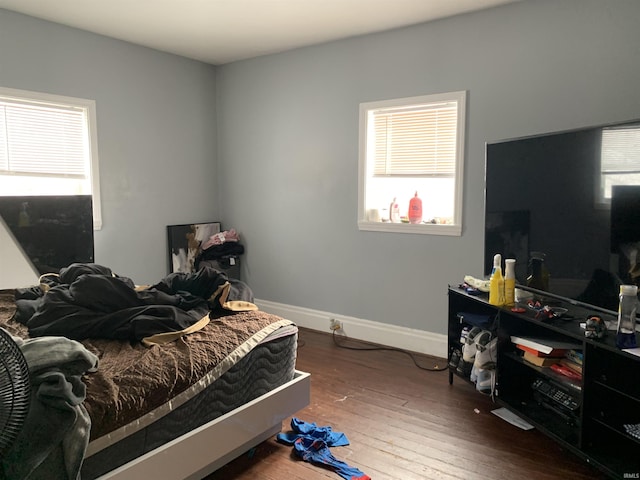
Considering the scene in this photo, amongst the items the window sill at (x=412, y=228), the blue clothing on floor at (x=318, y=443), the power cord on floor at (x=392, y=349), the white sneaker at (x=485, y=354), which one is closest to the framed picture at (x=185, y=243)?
the power cord on floor at (x=392, y=349)

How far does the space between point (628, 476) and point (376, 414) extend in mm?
1215

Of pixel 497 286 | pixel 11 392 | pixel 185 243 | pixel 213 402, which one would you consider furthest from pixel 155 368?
pixel 185 243

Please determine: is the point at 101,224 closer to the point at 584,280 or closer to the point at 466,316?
the point at 466,316

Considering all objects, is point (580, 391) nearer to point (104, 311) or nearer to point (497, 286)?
point (497, 286)

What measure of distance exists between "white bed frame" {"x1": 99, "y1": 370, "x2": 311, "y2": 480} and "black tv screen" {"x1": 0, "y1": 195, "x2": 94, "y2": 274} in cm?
208

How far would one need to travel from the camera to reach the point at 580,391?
2.12 m

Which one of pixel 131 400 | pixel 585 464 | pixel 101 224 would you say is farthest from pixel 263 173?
pixel 585 464

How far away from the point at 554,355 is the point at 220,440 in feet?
5.48

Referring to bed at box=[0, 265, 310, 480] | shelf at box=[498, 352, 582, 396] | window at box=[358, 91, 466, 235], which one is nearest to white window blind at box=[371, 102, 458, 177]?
window at box=[358, 91, 466, 235]

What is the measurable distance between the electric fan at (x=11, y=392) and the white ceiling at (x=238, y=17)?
2688 mm

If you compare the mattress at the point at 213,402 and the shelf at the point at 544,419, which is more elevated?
the mattress at the point at 213,402

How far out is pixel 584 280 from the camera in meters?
2.25

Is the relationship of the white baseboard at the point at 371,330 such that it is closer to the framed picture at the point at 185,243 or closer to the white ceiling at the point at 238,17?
the framed picture at the point at 185,243

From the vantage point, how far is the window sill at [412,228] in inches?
133
